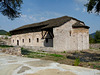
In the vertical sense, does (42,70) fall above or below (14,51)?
below

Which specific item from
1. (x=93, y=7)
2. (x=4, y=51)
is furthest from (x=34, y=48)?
(x=93, y=7)

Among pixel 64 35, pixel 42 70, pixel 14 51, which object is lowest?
pixel 42 70

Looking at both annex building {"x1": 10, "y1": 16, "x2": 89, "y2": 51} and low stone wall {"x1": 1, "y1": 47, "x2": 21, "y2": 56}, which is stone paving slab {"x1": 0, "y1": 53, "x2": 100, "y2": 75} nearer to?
low stone wall {"x1": 1, "y1": 47, "x2": 21, "y2": 56}

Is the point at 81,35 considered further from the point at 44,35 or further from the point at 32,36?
the point at 32,36

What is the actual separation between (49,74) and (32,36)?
2005 cm

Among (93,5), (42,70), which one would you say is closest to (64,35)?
(93,5)

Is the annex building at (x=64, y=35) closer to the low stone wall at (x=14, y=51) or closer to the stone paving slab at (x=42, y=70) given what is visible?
the low stone wall at (x=14, y=51)

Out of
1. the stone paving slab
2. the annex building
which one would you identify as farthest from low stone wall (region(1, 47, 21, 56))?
the annex building

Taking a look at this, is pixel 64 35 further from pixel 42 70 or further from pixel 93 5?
pixel 42 70

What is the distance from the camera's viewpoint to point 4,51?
34.8 ft


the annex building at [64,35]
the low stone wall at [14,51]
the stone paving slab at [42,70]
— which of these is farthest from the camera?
the annex building at [64,35]

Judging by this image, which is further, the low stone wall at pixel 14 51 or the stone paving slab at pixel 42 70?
the low stone wall at pixel 14 51

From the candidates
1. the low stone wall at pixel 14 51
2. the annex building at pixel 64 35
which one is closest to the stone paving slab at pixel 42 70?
Result: the low stone wall at pixel 14 51

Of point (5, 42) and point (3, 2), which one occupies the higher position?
point (3, 2)
